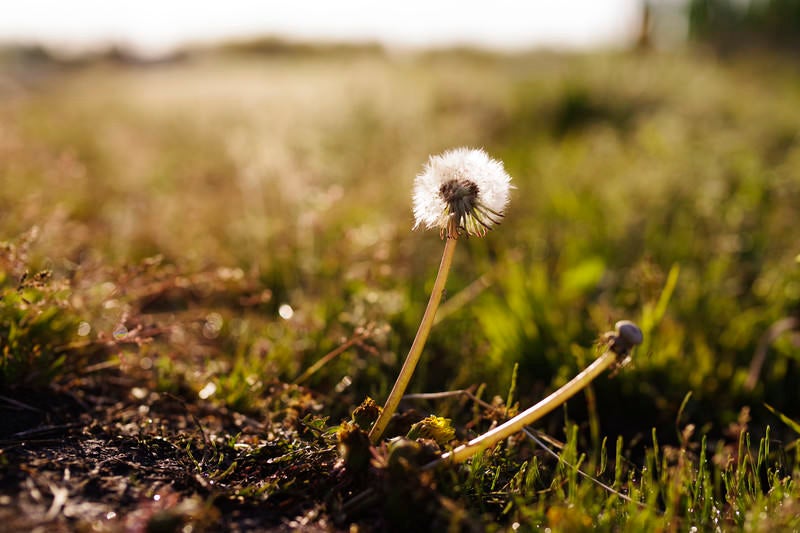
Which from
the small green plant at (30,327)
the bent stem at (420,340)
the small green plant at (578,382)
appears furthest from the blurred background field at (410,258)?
the bent stem at (420,340)

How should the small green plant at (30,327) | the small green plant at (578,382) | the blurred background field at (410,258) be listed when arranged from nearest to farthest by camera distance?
the small green plant at (578,382) < the small green plant at (30,327) < the blurred background field at (410,258)

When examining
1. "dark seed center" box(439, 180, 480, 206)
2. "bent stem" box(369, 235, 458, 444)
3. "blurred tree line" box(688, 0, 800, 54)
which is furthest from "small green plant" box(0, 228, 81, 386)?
"blurred tree line" box(688, 0, 800, 54)

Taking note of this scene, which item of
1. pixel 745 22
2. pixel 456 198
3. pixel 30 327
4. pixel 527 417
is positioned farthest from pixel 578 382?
pixel 745 22

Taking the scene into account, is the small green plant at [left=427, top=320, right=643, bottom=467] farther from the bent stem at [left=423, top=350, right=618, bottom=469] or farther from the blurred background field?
the blurred background field

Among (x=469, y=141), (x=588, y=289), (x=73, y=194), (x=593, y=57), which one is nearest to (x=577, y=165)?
(x=469, y=141)

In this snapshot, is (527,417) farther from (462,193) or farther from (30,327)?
(30,327)

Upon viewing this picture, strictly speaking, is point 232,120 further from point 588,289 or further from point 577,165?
point 588,289

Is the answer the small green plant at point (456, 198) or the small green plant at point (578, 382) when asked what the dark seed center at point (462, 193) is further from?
the small green plant at point (578, 382)
